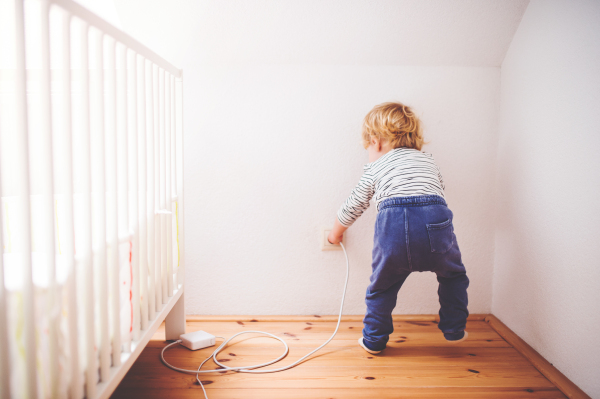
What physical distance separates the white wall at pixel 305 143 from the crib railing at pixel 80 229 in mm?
293

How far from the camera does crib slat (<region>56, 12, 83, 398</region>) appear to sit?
61 cm

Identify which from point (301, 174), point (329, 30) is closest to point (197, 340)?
point (301, 174)

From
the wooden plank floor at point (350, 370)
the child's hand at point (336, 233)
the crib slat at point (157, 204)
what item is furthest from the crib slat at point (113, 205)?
the child's hand at point (336, 233)

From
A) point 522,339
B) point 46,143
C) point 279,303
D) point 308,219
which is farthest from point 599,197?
point 46,143

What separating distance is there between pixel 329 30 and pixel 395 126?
0.44 m

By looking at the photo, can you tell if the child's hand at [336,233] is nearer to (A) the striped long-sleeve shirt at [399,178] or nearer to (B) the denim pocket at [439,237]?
(A) the striped long-sleeve shirt at [399,178]

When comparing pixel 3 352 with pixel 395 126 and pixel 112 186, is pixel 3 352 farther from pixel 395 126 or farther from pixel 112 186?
pixel 395 126

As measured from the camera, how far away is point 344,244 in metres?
1.50

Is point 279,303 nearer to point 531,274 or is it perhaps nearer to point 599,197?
point 531,274

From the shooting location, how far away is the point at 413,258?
112 centimetres

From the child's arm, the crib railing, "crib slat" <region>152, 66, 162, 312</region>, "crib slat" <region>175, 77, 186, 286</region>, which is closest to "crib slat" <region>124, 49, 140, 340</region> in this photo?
the crib railing

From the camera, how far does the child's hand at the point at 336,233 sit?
136cm

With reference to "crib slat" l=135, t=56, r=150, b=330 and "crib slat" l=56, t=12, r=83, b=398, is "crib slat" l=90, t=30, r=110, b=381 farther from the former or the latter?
"crib slat" l=135, t=56, r=150, b=330

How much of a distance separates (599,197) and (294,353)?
93cm
